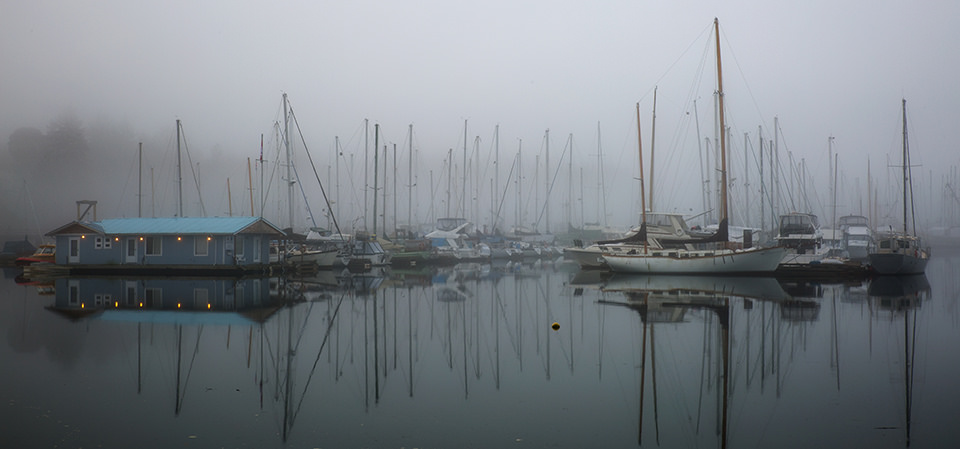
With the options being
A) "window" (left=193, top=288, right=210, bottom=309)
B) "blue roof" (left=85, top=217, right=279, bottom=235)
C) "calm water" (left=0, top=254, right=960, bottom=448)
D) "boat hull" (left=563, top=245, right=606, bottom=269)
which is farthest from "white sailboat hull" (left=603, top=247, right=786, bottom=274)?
"window" (left=193, top=288, right=210, bottom=309)

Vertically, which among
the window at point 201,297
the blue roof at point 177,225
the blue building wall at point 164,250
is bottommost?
the window at point 201,297

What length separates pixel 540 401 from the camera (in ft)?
35.2

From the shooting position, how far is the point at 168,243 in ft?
139

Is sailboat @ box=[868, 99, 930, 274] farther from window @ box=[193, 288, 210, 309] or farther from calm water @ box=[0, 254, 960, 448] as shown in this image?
window @ box=[193, 288, 210, 309]

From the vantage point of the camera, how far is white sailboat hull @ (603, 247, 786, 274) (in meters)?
38.6

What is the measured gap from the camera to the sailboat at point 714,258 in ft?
127

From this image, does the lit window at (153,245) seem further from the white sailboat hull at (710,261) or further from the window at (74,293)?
the white sailboat hull at (710,261)

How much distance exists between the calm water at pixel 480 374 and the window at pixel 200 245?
17102 millimetres

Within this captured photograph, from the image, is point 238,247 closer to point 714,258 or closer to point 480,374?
point 714,258

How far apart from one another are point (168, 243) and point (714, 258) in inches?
1306

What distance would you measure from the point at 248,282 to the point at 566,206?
5874cm

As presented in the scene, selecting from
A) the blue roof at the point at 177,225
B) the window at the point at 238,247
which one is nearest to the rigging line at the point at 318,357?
the window at the point at 238,247

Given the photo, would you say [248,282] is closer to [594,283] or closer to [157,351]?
[594,283]

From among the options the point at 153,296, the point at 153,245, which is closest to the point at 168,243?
the point at 153,245
